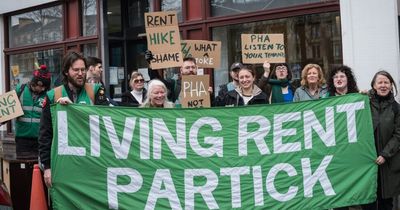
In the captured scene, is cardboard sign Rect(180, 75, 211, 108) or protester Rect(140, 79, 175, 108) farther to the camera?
cardboard sign Rect(180, 75, 211, 108)

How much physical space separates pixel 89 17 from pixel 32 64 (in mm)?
2329

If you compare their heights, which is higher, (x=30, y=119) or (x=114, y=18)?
(x=114, y=18)

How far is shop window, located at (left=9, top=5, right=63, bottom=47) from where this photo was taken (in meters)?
13.0

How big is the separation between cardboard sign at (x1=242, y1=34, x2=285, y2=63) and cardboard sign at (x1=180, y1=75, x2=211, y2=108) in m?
1.15

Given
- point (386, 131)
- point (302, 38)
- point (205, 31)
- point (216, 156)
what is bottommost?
point (216, 156)

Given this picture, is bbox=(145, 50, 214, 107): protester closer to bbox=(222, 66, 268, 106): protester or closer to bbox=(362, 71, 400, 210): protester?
bbox=(222, 66, 268, 106): protester

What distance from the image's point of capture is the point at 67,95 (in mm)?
5641

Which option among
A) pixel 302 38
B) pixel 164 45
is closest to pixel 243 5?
pixel 302 38

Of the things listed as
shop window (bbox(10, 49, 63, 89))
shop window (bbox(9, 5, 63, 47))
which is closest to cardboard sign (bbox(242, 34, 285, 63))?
shop window (bbox(10, 49, 63, 89))

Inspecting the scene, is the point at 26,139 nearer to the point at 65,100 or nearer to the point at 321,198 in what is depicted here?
the point at 65,100

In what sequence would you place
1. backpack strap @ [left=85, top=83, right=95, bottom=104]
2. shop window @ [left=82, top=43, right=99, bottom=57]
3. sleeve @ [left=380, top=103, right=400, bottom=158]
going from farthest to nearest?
1. shop window @ [left=82, top=43, right=99, bottom=57]
2. sleeve @ [left=380, top=103, right=400, bottom=158]
3. backpack strap @ [left=85, top=83, right=95, bottom=104]

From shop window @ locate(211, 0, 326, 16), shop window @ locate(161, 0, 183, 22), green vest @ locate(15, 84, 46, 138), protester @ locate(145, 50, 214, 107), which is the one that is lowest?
green vest @ locate(15, 84, 46, 138)

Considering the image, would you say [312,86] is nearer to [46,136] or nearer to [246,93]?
[246,93]

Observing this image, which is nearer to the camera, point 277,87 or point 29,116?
point 277,87
